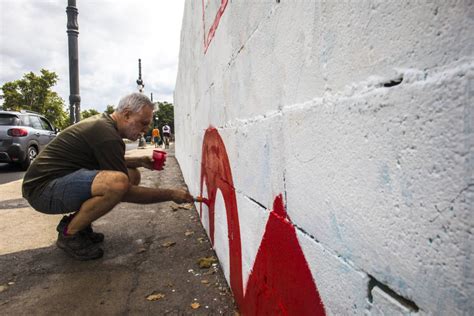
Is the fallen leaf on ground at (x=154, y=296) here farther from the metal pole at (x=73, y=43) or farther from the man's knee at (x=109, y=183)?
the metal pole at (x=73, y=43)

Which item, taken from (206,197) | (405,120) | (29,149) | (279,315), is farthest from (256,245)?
(29,149)

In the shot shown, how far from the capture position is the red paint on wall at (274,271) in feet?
3.72

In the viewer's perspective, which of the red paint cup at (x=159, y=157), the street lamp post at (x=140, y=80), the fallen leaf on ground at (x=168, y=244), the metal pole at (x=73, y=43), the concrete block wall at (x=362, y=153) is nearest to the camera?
the concrete block wall at (x=362, y=153)

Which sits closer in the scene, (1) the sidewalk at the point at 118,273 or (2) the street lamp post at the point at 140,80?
(1) the sidewalk at the point at 118,273

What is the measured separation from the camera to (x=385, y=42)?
2.27 feet

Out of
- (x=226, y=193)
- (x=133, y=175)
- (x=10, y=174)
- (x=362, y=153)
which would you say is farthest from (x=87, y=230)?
(x=10, y=174)

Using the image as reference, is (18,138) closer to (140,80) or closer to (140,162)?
(140,162)

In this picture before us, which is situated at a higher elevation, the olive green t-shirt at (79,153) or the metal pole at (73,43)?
the metal pole at (73,43)

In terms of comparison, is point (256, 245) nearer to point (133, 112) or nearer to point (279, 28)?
point (279, 28)

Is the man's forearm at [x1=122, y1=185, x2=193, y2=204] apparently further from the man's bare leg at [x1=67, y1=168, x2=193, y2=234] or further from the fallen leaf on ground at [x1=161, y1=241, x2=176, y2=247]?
the fallen leaf on ground at [x1=161, y1=241, x2=176, y2=247]

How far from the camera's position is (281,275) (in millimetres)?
1326

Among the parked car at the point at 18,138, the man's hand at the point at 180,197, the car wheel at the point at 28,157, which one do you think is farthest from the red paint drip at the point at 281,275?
the car wheel at the point at 28,157

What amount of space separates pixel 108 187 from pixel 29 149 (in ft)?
28.1

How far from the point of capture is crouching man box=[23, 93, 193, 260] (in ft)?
9.71
